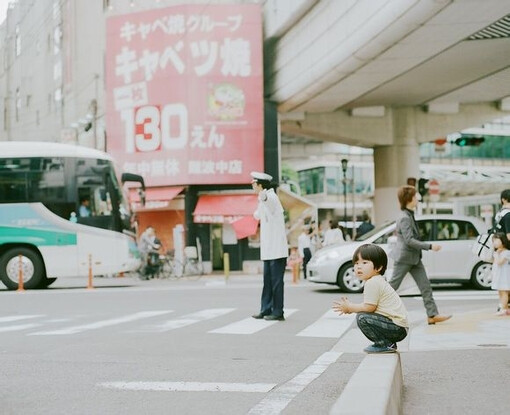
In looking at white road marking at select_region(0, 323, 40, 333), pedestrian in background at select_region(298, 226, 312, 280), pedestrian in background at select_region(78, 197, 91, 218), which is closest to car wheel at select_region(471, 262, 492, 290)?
pedestrian in background at select_region(298, 226, 312, 280)

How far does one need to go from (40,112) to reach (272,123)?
26.4 m

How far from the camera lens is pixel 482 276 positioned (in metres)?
16.4

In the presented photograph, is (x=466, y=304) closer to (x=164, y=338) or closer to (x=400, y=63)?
(x=164, y=338)

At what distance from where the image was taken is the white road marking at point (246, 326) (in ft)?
30.6

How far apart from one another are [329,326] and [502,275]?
2533 mm

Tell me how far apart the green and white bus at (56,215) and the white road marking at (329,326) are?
10229 millimetres

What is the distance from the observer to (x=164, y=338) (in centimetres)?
861

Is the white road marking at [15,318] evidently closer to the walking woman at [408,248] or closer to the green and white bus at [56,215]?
the walking woman at [408,248]

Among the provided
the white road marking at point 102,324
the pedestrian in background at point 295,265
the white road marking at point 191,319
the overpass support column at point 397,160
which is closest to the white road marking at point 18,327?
the white road marking at point 102,324

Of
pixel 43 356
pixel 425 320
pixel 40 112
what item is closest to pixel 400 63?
pixel 425 320

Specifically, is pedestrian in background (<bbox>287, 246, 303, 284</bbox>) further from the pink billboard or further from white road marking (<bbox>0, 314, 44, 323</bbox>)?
white road marking (<bbox>0, 314, 44, 323</bbox>)

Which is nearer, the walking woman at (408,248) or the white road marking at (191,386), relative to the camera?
the white road marking at (191,386)

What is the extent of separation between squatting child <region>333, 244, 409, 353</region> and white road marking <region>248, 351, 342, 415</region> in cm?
60

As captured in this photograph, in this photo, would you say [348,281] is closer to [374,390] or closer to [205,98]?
[374,390]
